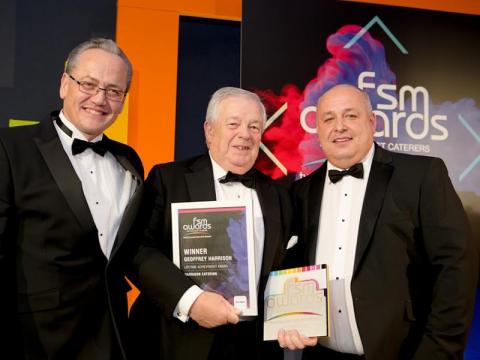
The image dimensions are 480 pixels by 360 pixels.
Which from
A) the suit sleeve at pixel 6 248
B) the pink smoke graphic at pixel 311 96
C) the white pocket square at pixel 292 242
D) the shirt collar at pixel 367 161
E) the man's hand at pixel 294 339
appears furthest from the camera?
the pink smoke graphic at pixel 311 96

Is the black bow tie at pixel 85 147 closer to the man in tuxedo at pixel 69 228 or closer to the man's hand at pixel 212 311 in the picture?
the man in tuxedo at pixel 69 228

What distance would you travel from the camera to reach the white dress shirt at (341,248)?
262 cm

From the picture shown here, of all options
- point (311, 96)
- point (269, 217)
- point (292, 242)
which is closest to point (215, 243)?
point (269, 217)

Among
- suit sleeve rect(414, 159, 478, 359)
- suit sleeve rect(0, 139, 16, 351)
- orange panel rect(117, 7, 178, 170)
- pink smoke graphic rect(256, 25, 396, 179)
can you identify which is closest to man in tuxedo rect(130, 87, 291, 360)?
suit sleeve rect(0, 139, 16, 351)

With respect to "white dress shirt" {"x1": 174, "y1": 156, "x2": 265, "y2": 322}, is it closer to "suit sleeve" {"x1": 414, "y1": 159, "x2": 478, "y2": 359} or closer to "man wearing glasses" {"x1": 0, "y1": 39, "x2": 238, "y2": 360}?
"man wearing glasses" {"x1": 0, "y1": 39, "x2": 238, "y2": 360}

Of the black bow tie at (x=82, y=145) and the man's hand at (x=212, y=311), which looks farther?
the black bow tie at (x=82, y=145)

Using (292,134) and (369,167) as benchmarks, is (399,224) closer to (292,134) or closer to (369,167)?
(369,167)

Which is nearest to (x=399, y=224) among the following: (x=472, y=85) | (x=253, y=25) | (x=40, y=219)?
(x=40, y=219)

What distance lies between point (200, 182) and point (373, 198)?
92cm

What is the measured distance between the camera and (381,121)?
182 inches


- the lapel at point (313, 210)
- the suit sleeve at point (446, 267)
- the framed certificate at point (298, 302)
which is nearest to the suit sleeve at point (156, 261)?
the framed certificate at point (298, 302)

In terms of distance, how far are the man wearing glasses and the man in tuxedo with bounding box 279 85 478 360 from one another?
75cm

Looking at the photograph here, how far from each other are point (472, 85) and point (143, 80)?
10.3ft

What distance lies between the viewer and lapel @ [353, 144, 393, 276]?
258cm
